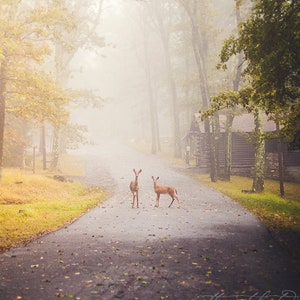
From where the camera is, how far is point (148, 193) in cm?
1909

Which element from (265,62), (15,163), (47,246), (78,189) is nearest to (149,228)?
(47,246)

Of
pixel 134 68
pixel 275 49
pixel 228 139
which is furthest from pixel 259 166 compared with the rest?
pixel 134 68

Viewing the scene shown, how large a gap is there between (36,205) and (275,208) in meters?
10.9

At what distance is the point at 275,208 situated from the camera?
606 inches

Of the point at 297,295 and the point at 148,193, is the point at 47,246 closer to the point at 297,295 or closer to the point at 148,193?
the point at 297,295

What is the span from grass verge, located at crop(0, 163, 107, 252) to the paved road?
88cm

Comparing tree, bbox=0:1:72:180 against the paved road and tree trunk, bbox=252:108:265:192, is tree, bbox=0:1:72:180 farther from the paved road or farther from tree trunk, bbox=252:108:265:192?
tree trunk, bbox=252:108:265:192

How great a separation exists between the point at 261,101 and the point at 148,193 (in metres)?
9.61

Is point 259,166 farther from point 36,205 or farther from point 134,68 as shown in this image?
point 134,68

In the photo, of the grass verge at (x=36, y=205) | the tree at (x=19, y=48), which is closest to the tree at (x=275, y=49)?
the grass verge at (x=36, y=205)

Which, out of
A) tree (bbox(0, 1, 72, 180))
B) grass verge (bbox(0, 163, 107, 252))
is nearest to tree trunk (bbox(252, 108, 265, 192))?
grass verge (bbox(0, 163, 107, 252))

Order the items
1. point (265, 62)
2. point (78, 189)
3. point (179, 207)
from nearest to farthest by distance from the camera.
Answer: point (265, 62), point (179, 207), point (78, 189)

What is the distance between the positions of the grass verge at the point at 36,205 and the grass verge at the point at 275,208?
726 centimetres

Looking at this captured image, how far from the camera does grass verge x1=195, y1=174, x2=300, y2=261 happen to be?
10.0 meters
